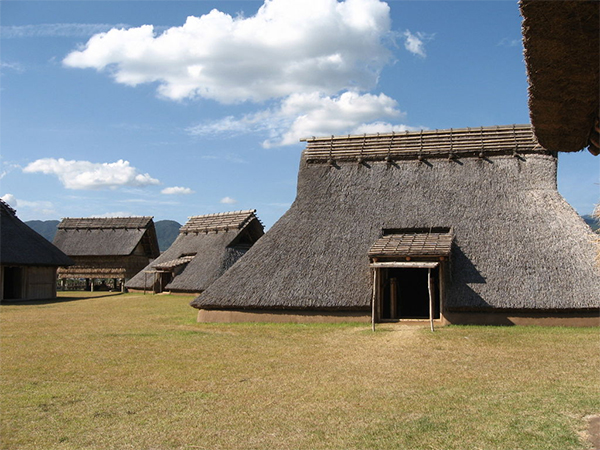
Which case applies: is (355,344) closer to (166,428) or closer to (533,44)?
(166,428)

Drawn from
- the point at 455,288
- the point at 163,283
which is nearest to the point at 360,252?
the point at 455,288

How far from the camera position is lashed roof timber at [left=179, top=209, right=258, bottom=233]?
35.3m

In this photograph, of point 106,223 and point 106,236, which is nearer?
point 106,236

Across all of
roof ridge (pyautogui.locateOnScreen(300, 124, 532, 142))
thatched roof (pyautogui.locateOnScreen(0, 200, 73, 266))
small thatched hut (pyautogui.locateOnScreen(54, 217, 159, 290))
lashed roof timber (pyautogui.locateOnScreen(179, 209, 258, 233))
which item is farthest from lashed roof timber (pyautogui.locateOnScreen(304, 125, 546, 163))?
small thatched hut (pyautogui.locateOnScreen(54, 217, 159, 290))

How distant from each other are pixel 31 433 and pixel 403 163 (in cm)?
1668

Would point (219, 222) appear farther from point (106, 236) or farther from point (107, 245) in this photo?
point (106, 236)

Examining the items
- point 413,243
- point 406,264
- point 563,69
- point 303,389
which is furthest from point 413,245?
point 563,69

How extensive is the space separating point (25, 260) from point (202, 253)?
9.79m

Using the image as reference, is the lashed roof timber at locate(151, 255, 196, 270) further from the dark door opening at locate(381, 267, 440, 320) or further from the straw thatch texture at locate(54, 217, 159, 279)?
the dark door opening at locate(381, 267, 440, 320)

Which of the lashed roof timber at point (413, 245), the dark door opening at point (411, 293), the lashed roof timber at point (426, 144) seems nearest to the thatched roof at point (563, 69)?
the lashed roof timber at point (413, 245)

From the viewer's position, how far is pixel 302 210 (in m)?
20.8

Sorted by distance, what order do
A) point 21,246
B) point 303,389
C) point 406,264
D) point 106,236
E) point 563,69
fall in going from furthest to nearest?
point 106,236 < point 21,246 < point 406,264 < point 303,389 < point 563,69

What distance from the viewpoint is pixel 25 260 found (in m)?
30.8

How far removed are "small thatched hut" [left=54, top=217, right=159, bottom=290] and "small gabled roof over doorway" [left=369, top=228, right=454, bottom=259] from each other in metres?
31.0
